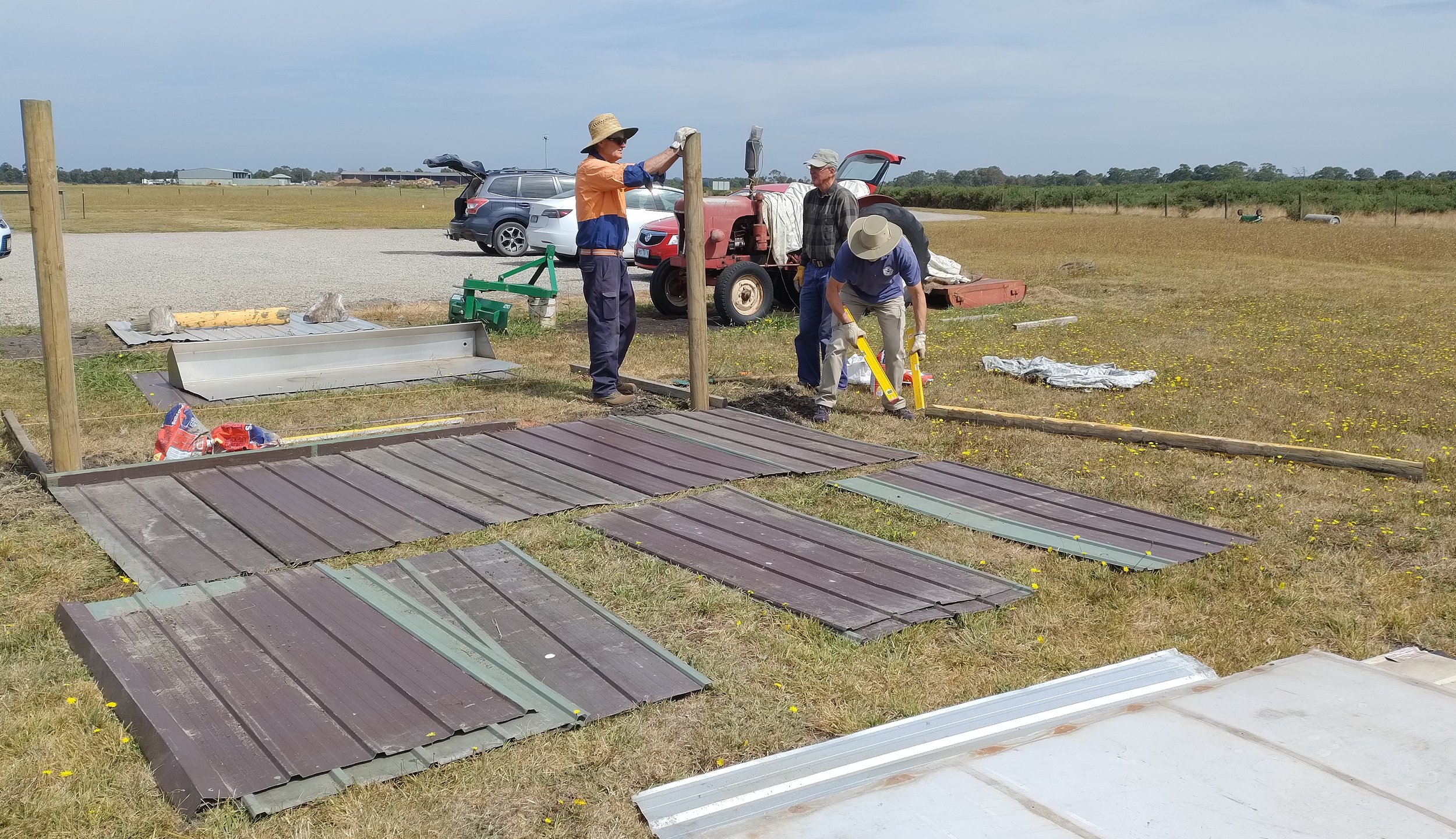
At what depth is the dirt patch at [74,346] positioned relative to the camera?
10219mm

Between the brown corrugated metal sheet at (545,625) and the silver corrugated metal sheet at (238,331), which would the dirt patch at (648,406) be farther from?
the silver corrugated metal sheet at (238,331)

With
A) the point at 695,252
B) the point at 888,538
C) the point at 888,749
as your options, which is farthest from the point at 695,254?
the point at 888,749

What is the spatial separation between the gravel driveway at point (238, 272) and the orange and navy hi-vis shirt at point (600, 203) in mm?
6709

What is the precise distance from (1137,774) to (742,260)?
1042 cm

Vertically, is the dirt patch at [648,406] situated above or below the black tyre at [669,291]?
below

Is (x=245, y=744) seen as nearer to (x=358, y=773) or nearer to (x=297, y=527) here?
(x=358, y=773)

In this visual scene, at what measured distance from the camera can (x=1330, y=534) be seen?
5.47 m

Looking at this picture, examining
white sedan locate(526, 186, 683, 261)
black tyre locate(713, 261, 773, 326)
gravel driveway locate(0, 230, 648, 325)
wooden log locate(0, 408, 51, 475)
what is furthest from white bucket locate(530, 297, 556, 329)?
white sedan locate(526, 186, 683, 261)

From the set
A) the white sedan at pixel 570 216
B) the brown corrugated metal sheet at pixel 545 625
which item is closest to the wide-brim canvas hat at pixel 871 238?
the brown corrugated metal sheet at pixel 545 625

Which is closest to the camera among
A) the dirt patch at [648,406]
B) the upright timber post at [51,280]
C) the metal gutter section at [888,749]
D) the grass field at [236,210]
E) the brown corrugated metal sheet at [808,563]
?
the metal gutter section at [888,749]

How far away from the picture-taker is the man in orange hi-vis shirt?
8.02 metres

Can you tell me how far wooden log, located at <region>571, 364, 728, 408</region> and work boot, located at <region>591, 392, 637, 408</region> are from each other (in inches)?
6.9

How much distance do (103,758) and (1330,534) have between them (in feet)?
16.9

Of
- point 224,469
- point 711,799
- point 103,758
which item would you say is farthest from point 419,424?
point 711,799
